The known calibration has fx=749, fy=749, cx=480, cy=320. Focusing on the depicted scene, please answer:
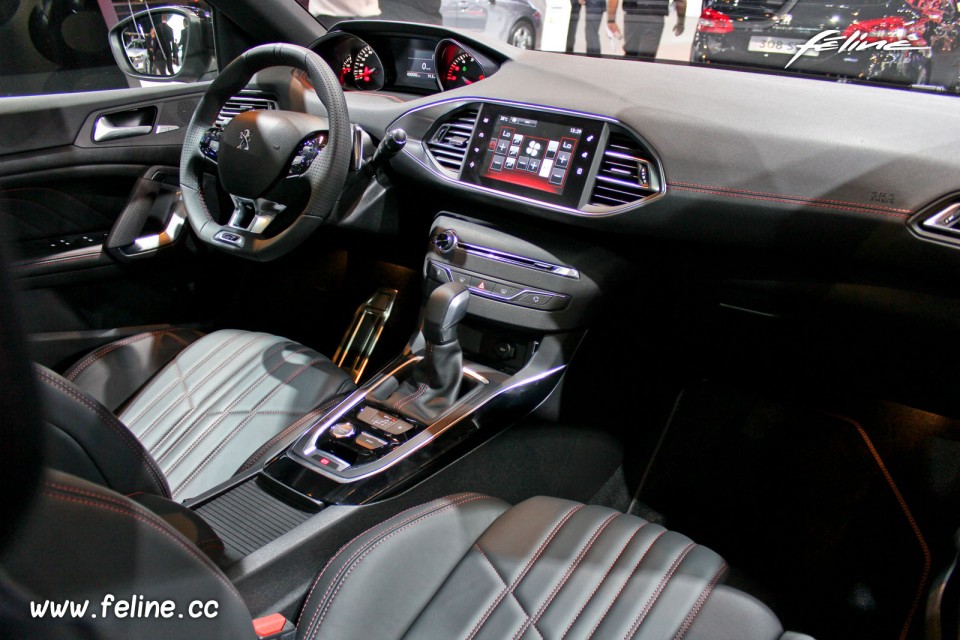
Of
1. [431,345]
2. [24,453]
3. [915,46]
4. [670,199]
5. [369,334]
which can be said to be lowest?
[369,334]

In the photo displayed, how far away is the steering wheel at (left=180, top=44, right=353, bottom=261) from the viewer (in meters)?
1.65

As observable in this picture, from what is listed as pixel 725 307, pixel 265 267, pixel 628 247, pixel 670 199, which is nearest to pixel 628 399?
pixel 725 307

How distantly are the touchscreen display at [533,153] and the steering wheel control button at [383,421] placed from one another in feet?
1.82

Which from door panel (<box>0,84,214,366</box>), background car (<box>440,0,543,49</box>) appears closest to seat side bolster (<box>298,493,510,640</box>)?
door panel (<box>0,84,214,366</box>)

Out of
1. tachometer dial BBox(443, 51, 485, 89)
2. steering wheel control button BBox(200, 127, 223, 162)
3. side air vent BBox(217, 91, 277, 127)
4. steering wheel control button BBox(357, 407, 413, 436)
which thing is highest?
tachometer dial BBox(443, 51, 485, 89)

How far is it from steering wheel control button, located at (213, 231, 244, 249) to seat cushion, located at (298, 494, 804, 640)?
34.8 inches

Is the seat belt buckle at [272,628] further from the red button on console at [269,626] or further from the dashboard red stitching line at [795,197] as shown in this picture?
the dashboard red stitching line at [795,197]

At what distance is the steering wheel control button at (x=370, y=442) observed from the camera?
143 centimetres

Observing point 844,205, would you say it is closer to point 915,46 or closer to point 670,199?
point 670,199

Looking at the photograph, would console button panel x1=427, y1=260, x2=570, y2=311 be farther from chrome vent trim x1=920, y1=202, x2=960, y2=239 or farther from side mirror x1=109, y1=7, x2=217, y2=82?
side mirror x1=109, y1=7, x2=217, y2=82

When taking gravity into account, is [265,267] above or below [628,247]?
below

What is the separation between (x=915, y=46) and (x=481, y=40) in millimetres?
958

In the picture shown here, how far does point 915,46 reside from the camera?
151 cm

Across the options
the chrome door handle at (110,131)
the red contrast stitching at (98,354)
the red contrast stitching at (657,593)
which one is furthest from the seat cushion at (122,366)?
the red contrast stitching at (657,593)
